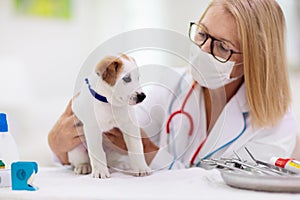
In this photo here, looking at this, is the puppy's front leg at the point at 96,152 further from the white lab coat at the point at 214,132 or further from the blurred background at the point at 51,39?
the blurred background at the point at 51,39

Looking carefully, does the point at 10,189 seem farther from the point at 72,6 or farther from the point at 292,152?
the point at 72,6

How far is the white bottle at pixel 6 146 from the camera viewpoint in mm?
798

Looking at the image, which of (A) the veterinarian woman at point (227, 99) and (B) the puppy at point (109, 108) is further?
(A) the veterinarian woman at point (227, 99)

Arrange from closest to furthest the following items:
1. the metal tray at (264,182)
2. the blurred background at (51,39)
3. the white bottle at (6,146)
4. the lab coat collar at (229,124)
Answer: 1. the metal tray at (264,182)
2. the white bottle at (6,146)
3. the lab coat collar at (229,124)
4. the blurred background at (51,39)

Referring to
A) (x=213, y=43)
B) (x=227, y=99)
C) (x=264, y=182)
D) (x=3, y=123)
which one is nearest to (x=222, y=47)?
(x=213, y=43)

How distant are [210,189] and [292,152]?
1.47 feet

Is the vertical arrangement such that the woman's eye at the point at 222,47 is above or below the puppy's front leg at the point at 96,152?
above

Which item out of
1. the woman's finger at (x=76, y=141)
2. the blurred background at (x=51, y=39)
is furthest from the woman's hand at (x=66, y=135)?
the blurred background at (x=51, y=39)

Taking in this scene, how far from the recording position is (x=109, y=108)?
85 cm

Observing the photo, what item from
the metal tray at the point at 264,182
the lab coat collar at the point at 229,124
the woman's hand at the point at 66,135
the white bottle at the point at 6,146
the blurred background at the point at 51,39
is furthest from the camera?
the blurred background at the point at 51,39

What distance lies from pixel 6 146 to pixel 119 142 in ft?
0.70

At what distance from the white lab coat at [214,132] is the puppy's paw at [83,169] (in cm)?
14

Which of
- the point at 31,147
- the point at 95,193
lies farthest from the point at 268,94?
the point at 31,147

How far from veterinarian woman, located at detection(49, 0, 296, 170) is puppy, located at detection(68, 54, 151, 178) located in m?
0.05
